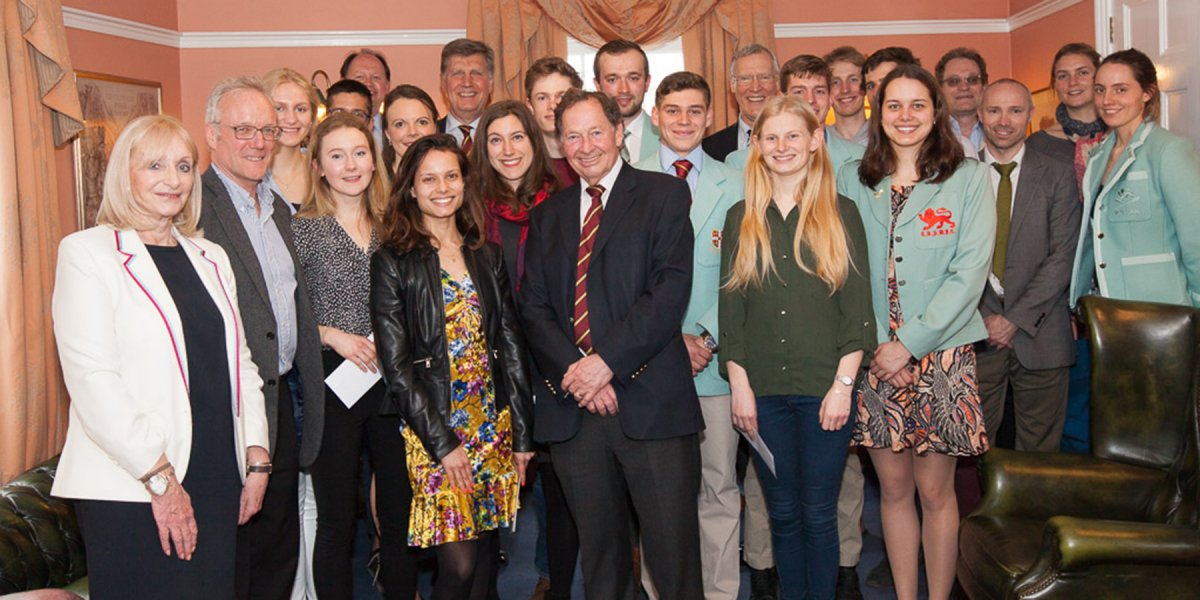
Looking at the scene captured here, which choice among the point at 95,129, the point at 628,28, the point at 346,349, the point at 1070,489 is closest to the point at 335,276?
the point at 346,349

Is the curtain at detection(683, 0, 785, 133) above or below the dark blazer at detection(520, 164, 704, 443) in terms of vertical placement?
above

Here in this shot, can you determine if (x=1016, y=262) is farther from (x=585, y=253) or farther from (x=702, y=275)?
(x=585, y=253)

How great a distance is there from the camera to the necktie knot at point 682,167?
3582mm

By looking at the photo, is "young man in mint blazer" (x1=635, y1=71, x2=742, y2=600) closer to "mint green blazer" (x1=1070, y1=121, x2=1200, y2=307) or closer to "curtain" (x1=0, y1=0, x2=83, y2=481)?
"mint green blazer" (x1=1070, y1=121, x2=1200, y2=307)

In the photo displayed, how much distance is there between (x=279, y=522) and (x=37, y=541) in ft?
2.57

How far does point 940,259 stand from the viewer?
327 centimetres

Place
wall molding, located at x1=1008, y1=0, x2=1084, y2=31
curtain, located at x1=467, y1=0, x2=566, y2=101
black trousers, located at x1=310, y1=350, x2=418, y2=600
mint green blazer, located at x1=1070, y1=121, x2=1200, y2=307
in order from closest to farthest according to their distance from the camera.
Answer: black trousers, located at x1=310, y1=350, x2=418, y2=600 < mint green blazer, located at x1=1070, y1=121, x2=1200, y2=307 < wall molding, located at x1=1008, y1=0, x2=1084, y2=31 < curtain, located at x1=467, y1=0, x2=566, y2=101

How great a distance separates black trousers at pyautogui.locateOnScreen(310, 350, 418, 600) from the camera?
10.3 feet

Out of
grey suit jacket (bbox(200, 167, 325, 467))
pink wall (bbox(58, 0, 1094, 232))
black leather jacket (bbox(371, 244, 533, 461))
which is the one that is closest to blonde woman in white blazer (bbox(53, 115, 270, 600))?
grey suit jacket (bbox(200, 167, 325, 467))

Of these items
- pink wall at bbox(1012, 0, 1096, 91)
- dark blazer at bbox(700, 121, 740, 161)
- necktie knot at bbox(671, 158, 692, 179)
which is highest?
pink wall at bbox(1012, 0, 1096, 91)

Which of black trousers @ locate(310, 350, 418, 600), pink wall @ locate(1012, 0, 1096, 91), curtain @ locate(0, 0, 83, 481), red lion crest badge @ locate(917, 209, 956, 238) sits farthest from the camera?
pink wall @ locate(1012, 0, 1096, 91)

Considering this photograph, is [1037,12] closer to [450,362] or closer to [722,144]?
[722,144]

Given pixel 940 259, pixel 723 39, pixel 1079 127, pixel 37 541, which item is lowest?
pixel 37 541

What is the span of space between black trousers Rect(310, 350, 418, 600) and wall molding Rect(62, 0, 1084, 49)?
4.30m
